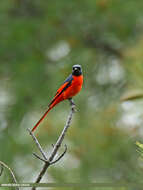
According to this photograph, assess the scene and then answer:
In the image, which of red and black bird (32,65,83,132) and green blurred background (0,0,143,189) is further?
green blurred background (0,0,143,189)

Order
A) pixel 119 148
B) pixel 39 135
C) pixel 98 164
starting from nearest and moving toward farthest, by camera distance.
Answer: pixel 119 148 < pixel 98 164 < pixel 39 135


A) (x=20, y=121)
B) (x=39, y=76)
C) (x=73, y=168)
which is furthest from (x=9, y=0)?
(x=73, y=168)

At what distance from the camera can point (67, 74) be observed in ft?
8.64

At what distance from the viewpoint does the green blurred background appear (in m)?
2.44

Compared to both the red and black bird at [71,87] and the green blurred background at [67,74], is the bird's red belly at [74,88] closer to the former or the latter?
the red and black bird at [71,87]

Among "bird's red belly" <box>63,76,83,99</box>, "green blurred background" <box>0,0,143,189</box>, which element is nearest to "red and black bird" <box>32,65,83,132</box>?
"bird's red belly" <box>63,76,83,99</box>

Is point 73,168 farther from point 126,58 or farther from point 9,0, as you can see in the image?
point 9,0

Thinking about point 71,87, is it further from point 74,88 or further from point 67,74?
point 67,74

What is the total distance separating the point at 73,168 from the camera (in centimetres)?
249

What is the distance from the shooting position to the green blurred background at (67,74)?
8.00 ft

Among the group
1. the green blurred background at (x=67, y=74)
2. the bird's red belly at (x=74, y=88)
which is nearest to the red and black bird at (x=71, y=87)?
the bird's red belly at (x=74, y=88)

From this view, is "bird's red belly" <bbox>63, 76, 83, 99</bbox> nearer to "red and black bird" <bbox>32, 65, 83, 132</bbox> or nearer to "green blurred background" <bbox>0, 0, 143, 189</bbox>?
"red and black bird" <bbox>32, 65, 83, 132</bbox>

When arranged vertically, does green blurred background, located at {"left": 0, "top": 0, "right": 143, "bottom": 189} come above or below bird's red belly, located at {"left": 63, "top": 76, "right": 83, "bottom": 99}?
below

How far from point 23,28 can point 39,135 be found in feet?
2.95
